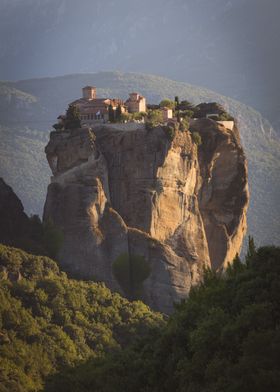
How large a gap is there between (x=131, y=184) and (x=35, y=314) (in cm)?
1320

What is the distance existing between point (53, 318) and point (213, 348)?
75.4ft

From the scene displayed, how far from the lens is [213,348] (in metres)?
62.0

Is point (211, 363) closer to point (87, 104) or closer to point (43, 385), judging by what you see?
point (43, 385)

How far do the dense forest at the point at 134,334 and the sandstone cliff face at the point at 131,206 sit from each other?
268 cm

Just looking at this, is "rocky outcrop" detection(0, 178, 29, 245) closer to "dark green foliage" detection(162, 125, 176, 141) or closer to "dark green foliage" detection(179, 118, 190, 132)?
"dark green foliage" detection(162, 125, 176, 141)

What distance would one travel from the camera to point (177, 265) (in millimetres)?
92438

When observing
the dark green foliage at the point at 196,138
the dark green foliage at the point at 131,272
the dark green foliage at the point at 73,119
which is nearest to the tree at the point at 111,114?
the dark green foliage at the point at 73,119

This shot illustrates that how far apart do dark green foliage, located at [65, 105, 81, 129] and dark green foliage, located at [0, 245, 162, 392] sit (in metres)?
10.1

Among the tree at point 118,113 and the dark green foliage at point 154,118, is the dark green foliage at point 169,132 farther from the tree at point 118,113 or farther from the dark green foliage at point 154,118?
the tree at point 118,113

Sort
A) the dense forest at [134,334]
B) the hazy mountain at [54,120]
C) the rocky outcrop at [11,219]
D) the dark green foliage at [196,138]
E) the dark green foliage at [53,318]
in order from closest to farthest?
the dense forest at [134,334] < the dark green foliage at [53,318] < the rocky outcrop at [11,219] < the dark green foliage at [196,138] < the hazy mountain at [54,120]

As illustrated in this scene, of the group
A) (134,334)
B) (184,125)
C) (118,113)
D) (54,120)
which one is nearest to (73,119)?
(118,113)

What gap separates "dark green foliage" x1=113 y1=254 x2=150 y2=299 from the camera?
91.0 meters

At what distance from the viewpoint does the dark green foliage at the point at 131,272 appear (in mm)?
91000

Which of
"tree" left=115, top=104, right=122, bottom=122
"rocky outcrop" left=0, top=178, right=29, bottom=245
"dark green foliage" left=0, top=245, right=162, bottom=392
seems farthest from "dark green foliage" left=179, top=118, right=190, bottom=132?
"dark green foliage" left=0, top=245, right=162, bottom=392
